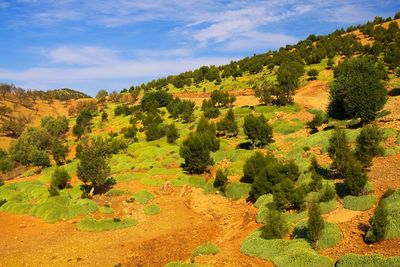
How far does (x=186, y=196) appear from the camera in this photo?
29.9 meters

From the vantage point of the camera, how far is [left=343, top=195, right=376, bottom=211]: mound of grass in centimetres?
1792

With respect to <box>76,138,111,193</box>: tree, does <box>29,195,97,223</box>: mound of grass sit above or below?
below

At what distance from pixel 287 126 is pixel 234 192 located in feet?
59.8

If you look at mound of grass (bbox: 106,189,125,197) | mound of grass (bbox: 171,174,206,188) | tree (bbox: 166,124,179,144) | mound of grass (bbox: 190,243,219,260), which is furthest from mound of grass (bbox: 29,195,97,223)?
tree (bbox: 166,124,179,144)

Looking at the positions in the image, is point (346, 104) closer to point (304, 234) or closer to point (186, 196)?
point (186, 196)

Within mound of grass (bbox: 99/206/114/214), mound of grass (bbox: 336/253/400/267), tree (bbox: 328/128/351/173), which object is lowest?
mound of grass (bbox: 99/206/114/214)

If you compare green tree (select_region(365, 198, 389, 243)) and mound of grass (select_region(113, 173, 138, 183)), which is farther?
mound of grass (select_region(113, 173, 138, 183))

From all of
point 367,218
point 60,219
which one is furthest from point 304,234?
point 60,219

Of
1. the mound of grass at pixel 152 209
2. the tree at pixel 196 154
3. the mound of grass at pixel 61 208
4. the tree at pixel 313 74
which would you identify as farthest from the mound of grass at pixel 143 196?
the tree at pixel 313 74

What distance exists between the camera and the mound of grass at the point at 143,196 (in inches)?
1133

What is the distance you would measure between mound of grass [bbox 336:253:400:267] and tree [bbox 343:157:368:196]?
Answer: 5947 millimetres

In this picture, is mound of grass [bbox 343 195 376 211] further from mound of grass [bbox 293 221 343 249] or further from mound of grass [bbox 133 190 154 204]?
mound of grass [bbox 133 190 154 204]

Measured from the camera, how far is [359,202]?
18359mm

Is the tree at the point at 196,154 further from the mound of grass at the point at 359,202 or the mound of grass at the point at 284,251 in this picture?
the mound of grass at the point at 359,202
